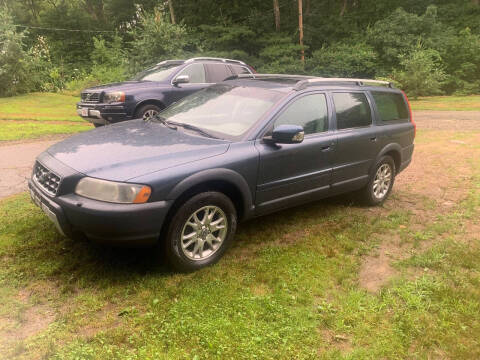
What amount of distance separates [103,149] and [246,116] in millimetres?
1452

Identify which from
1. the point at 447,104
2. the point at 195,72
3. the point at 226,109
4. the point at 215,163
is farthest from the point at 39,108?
the point at 447,104

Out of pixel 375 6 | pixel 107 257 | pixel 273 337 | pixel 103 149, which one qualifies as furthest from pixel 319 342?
pixel 375 6

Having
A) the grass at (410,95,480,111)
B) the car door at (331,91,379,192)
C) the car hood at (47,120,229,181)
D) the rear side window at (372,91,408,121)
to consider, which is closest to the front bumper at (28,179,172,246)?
the car hood at (47,120,229,181)

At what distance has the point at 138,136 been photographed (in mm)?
3680

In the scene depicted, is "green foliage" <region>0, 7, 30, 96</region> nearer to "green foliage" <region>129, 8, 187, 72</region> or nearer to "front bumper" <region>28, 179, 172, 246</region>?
"green foliage" <region>129, 8, 187, 72</region>

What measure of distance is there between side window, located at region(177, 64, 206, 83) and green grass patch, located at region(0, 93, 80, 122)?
5.81 metres

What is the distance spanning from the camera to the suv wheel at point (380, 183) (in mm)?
5098

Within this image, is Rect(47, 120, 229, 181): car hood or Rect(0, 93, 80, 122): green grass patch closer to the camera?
Rect(47, 120, 229, 181): car hood

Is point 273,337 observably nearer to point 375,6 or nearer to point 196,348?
point 196,348

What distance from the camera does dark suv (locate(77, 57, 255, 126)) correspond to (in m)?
7.54

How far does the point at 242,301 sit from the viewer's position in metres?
2.93

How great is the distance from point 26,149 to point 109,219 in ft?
20.3

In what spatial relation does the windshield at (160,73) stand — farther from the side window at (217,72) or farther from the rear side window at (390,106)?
the rear side window at (390,106)

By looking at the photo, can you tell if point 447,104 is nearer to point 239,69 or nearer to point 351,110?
point 239,69
